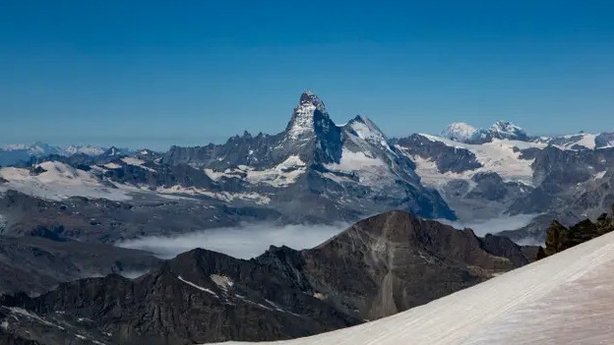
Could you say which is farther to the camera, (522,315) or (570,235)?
(570,235)

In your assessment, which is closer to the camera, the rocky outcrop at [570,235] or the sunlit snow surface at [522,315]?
the sunlit snow surface at [522,315]

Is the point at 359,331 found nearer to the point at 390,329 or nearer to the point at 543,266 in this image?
the point at 390,329

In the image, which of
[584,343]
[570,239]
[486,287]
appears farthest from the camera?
[570,239]

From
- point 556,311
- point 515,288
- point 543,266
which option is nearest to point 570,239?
point 543,266

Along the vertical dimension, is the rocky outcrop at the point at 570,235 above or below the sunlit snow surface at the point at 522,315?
below

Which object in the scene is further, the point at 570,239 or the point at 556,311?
the point at 570,239

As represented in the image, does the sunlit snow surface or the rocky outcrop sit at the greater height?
the sunlit snow surface

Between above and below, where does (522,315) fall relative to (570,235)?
above

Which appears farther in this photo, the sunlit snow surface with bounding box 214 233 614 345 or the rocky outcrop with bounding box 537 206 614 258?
the rocky outcrop with bounding box 537 206 614 258
